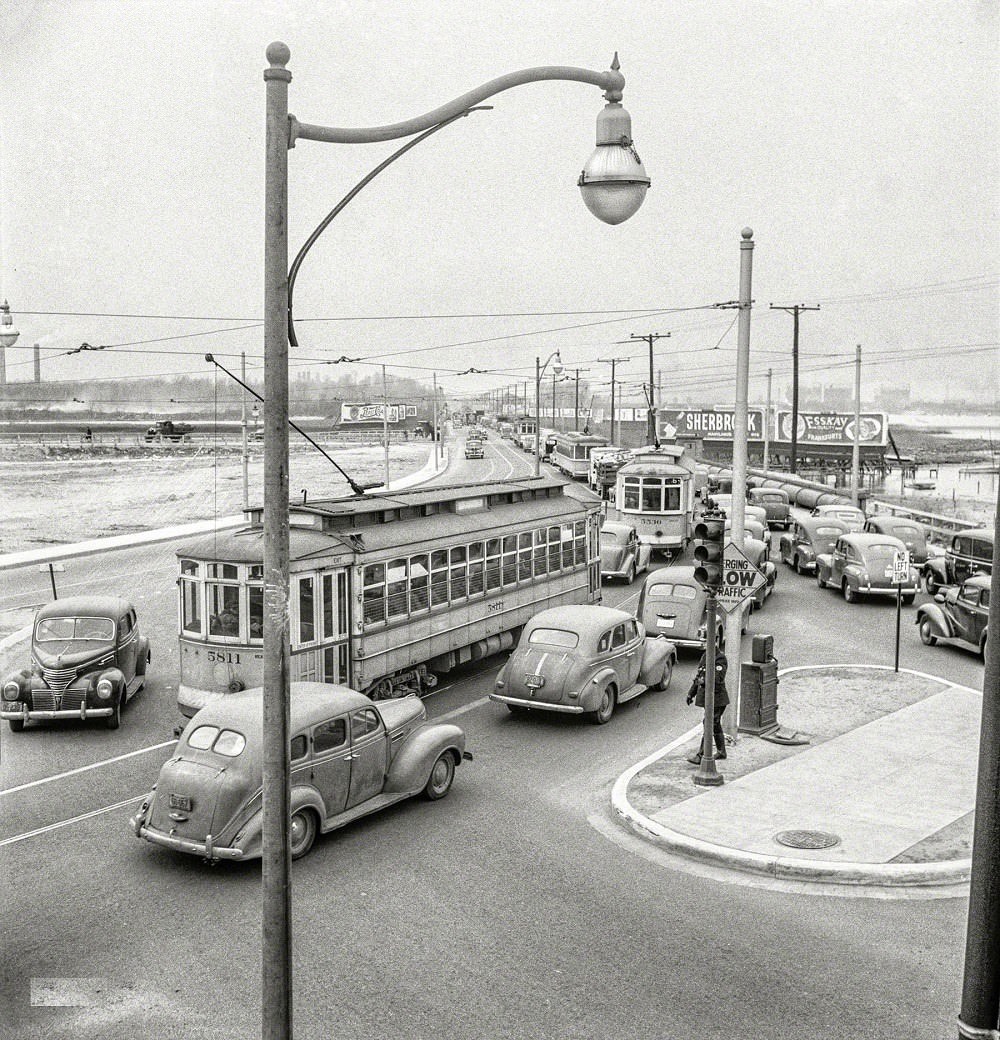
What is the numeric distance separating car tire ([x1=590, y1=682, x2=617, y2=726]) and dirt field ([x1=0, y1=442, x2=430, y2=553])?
7643 millimetres

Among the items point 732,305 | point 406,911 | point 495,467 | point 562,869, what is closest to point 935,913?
point 562,869

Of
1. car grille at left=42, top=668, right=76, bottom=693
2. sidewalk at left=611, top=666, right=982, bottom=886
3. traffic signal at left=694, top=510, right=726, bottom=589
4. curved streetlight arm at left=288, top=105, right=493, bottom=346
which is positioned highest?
curved streetlight arm at left=288, top=105, right=493, bottom=346

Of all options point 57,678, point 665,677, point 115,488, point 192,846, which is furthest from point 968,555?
point 115,488

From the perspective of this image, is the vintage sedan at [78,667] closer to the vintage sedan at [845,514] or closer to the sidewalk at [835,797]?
the sidewalk at [835,797]

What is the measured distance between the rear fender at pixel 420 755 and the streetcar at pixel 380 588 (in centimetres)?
240

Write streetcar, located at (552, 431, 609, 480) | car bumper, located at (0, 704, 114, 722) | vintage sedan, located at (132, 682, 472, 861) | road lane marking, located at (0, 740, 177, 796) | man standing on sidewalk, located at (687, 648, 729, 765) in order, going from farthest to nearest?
streetcar, located at (552, 431, 609, 480)
car bumper, located at (0, 704, 114, 722)
man standing on sidewalk, located at (687, 648, 729, 765)
road lane marking, located at (0, 740, 177, 796)
vintage sedan, located at (132, 682, 472, 861)

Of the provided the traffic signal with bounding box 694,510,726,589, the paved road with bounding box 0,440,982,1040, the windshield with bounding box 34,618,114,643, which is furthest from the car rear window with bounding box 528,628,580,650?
the windshield with bounding box 34,618,114,643

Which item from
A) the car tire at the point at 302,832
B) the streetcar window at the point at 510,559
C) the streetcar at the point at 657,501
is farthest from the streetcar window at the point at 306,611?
the streetcar at the point at 657,501

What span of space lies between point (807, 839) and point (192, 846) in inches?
250

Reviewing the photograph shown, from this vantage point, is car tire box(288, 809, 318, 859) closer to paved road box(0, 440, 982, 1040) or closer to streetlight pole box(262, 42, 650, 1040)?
paved road box(0, 440, 982, 1040)

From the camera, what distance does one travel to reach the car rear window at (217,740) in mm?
11438

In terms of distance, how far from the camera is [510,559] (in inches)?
848

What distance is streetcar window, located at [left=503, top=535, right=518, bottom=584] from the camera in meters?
21.3

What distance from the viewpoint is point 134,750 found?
52.3 ft
